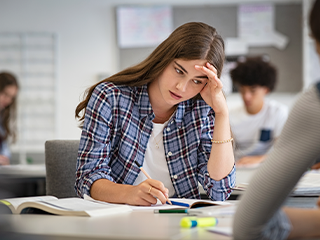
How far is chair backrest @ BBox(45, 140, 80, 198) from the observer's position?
1420 millimetres

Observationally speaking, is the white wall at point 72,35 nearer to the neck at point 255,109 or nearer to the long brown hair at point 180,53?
the neck at point 255,109

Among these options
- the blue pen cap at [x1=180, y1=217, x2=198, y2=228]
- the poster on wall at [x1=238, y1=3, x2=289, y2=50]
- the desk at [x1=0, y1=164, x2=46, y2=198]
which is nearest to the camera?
the blue pen cap at [x1=180, y1=217, x2=198, y2=228]

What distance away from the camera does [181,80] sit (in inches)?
49.2

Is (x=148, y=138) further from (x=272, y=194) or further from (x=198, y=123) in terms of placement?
(x=272, y=194)

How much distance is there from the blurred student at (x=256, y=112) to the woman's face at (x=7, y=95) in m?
1.80

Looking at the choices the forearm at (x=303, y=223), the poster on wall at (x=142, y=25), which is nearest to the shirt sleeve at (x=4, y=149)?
the poster on wall at (x=142, y=25)

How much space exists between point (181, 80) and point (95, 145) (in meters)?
0.34

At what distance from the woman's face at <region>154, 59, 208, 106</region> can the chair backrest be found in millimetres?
435

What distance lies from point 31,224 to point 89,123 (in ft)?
1.72

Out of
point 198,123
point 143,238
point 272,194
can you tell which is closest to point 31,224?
point 143,238

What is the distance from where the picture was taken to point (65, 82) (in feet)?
14.0

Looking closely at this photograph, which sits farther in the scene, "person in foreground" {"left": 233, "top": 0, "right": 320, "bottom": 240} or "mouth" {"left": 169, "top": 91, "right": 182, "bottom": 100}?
"mouth" {"left": 169, "top": 91, "right": 182, "bottom": 100}

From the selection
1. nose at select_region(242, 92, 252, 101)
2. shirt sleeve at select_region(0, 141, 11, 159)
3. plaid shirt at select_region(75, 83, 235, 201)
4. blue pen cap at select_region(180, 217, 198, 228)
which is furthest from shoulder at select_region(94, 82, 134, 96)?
shirt sleeve at select_region(0, 141, 11, 159)

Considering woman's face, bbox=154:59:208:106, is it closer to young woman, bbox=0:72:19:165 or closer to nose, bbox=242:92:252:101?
nose, bbox=242:92:252:101
